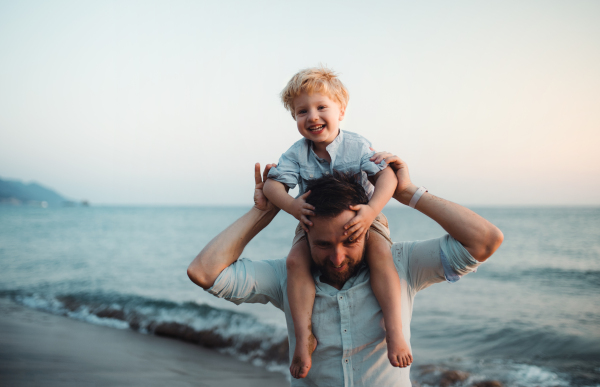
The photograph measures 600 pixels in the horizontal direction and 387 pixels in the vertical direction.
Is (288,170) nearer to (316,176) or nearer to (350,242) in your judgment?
(316,176)

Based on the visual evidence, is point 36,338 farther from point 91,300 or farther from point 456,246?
point 456,246

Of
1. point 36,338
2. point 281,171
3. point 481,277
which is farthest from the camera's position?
point 481,277

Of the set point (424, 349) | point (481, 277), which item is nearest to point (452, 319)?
point (424, 349)

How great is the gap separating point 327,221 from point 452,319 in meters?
6.91

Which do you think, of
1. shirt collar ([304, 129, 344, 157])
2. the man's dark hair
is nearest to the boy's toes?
the man's dark hair

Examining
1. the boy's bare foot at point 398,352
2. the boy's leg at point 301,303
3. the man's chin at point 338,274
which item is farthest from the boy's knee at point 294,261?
the boy's bare foot at point 398,352

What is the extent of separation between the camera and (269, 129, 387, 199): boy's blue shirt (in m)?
2.35

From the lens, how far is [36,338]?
5.64 metres

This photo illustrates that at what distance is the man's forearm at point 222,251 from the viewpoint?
6.93 feet

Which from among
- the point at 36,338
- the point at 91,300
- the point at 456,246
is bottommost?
the point at 91,300

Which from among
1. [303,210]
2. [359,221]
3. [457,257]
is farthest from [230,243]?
[457,257]

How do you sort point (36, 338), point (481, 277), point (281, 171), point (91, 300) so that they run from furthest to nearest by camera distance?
point (481, 277) → point (91, 300) → point (36, 338) → point (281, 171)

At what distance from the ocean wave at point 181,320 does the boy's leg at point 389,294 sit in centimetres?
387

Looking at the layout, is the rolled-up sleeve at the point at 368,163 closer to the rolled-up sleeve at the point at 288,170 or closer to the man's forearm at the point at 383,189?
the man's forearm at the point at 383,189
